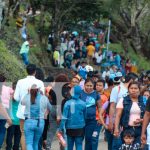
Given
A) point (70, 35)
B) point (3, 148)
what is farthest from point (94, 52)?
point (3, 148)

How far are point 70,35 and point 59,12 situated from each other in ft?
16.6

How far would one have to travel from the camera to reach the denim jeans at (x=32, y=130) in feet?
34.0

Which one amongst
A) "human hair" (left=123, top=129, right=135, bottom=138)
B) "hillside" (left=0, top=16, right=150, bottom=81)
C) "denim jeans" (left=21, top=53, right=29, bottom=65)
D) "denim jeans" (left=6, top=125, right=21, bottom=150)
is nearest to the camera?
"human hair" (left=123, top=129, right=135, bottom=138)

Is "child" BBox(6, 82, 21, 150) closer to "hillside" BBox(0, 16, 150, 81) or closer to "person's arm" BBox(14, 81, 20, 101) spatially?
"person's arm" BBox(14, 81, 20, 101)

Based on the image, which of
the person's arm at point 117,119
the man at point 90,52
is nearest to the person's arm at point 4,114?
the person's arm at point 117,119

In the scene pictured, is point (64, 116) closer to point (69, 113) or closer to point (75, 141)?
point (69, 113)

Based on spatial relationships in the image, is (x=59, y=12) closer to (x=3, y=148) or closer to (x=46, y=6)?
(x=46, y=6)

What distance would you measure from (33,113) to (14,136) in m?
1.43

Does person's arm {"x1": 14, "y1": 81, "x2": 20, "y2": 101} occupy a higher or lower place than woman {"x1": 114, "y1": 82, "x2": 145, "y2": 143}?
higher

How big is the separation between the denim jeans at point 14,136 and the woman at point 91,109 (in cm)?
133

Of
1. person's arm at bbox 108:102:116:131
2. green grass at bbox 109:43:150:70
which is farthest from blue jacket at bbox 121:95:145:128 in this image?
green grass at bbox 109:43:150:70

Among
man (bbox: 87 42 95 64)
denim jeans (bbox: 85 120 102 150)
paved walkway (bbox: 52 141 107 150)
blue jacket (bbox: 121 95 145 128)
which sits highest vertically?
man (bbox: 87 42 95 64)

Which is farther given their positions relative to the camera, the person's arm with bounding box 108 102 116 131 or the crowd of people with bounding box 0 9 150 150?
the person's arm with bounding box 108 102 116 131

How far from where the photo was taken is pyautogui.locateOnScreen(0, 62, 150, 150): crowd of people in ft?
31.5
